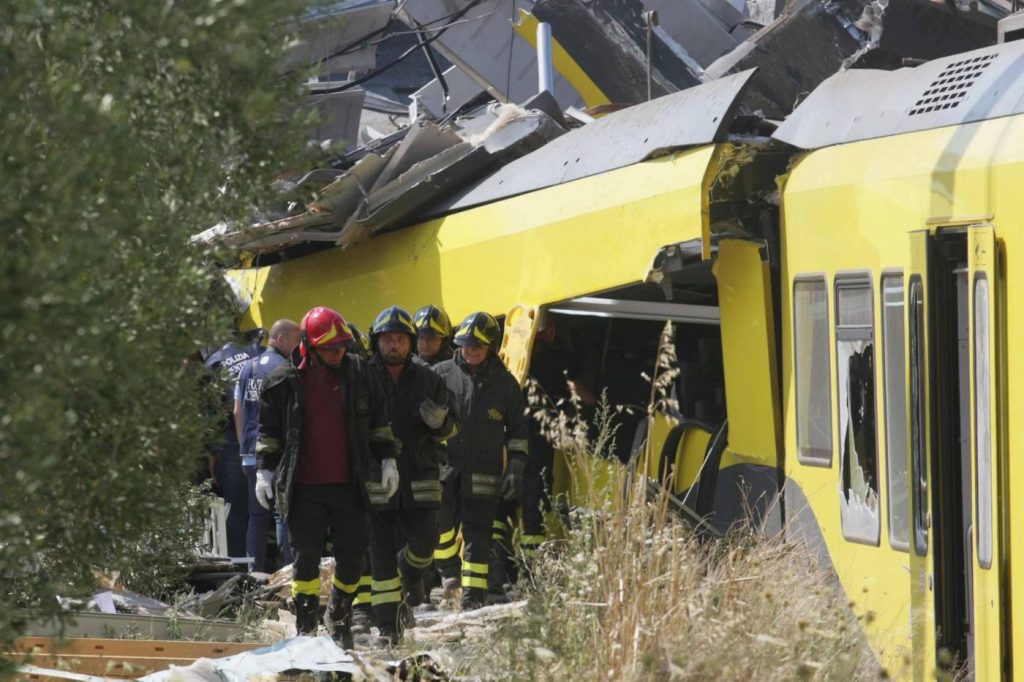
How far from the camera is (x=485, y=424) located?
31.4 ft

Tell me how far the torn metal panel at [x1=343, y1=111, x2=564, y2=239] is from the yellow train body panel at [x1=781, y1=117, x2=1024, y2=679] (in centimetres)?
347

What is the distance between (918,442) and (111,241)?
11.7 feet

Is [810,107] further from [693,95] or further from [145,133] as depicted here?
[145,133]

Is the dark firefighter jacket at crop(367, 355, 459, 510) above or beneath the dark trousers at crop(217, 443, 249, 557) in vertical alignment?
above

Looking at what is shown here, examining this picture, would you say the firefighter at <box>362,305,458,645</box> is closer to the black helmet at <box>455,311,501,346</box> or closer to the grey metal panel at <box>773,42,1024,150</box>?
the black helmet at <box>455,311,501,346</box>

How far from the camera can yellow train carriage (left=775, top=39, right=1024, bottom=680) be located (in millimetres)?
5609

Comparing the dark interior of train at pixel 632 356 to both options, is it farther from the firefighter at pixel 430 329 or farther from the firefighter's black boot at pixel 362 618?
the firefighter's black boot at pixel 362 618

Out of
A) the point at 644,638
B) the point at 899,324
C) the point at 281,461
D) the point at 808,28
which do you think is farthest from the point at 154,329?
the point at 808,28

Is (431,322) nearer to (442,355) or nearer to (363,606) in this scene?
(442,355)

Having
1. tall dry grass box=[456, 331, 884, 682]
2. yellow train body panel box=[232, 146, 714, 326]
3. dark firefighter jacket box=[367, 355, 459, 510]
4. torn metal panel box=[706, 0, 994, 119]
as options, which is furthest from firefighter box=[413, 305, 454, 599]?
tall dry grass box=[456, 331, 884, 682]

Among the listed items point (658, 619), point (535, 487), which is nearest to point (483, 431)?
point (535, 487)

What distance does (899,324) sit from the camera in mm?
6316

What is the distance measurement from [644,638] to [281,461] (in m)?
3.69

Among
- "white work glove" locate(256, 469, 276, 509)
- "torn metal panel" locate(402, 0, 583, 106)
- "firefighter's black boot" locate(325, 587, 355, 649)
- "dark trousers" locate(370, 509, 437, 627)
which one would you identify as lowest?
"firefighter's black boot" locate(325, 587, 355, 649)
